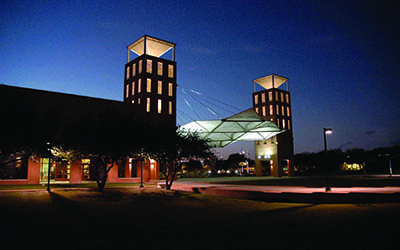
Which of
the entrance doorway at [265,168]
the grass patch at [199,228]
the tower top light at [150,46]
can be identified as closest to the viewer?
the grass patch at [199,228]

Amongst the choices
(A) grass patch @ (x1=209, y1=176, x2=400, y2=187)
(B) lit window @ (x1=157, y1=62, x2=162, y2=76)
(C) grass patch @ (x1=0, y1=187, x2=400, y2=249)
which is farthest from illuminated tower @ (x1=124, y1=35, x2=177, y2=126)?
(C) grass patch @ (x1=0, y1=187, x2=400, y2=249)

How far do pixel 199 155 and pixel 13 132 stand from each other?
15.0 metres

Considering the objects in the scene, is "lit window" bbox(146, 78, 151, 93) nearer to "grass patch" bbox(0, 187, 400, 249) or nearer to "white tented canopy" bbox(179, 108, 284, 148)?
"white tented canopy" bbox(179, 108, 284, 148)

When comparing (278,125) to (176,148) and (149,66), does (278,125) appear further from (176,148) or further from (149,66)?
(176,148)

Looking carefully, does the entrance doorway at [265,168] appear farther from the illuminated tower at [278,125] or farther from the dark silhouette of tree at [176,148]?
the dark silhouette of tree at [176,148]

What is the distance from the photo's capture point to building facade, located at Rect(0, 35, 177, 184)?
3516 cm

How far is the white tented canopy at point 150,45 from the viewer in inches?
1999

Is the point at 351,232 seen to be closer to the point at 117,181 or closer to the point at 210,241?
the point at 210,241

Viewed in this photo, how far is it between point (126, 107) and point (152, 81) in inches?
278

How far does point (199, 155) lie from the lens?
27.5 meters

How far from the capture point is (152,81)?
162 feet

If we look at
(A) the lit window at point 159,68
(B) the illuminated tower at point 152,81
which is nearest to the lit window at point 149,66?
(B) the illuminated tower at point 152,81

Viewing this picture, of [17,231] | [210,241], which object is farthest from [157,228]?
[17,231]

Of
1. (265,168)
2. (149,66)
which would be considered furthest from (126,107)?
(265,168)
